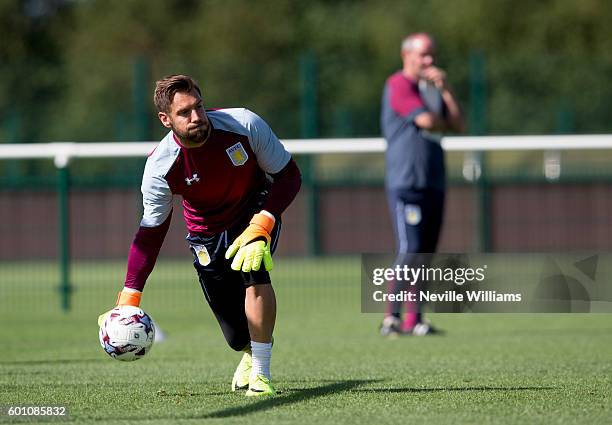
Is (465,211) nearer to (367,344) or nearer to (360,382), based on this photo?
(367,344)

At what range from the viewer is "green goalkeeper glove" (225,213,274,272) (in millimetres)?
6273

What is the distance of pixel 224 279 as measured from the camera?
6.72 meters

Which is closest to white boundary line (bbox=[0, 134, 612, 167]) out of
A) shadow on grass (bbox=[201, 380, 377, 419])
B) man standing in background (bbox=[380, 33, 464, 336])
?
man standing in background (bbox=[380, 33, 464, 336])

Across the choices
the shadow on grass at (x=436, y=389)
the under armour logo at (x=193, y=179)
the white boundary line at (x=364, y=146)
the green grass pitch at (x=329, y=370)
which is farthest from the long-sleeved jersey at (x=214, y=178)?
the white boundary line at (x=364, y=146)

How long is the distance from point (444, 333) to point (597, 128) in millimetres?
10622

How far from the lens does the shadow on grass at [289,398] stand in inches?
229

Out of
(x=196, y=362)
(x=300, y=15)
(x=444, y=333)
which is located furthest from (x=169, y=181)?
(x=300, y=15)

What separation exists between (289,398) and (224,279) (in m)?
0.81

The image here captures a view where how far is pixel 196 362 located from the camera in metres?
8.55

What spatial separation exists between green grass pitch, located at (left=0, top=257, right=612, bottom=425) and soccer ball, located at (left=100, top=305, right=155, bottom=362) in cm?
25

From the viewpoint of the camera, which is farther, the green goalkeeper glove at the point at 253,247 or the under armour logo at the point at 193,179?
the under armour logo at the point at 193,179

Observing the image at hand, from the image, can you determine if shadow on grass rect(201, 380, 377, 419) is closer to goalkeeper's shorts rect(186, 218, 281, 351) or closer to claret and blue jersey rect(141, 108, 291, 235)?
goalkeeper's shorts rect(186, 218, 281, 351)

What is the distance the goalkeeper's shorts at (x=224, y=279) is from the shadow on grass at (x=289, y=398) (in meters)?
0.50

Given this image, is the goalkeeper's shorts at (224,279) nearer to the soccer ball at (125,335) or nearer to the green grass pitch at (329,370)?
the green grass pitch at (329,370)
